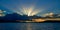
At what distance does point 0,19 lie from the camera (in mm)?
32281

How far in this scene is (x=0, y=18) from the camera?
105 feet

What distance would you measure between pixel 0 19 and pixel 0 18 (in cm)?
26
